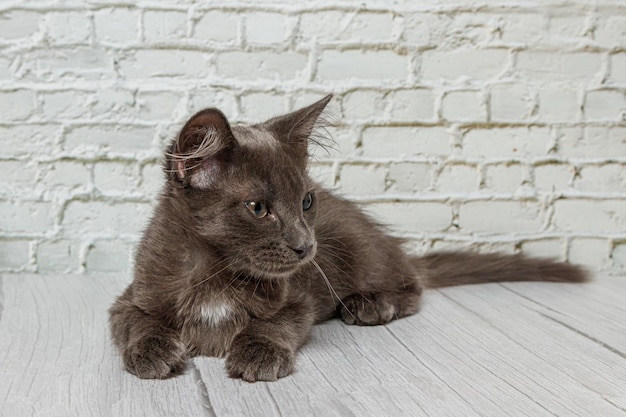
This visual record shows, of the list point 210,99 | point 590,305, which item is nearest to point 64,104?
point 210,99

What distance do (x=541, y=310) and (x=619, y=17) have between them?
1.15 metres

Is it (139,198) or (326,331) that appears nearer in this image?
(326,331)

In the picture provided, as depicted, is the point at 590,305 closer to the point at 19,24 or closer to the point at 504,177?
the point at 504,177

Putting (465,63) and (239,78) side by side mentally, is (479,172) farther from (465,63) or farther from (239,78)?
(239,78)

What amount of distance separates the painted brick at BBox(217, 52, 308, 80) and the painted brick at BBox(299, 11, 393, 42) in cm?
9

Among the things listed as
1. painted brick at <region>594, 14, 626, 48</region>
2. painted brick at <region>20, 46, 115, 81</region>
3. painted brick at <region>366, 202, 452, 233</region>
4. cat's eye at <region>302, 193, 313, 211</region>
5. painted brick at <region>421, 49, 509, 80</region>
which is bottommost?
painted brick at <region>366, 202, 452, 233</region>

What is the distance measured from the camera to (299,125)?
68.4 inches

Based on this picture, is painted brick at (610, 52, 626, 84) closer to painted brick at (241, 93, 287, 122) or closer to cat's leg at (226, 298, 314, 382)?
painted brick at (241, 93, 287, 122)

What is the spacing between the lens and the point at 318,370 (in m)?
1.58

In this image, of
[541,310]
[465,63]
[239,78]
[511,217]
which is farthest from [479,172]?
[239,78]

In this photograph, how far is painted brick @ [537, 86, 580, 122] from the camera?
259 cm

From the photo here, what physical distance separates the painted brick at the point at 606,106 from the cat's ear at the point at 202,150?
1.57m

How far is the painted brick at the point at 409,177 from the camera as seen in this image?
101 inches

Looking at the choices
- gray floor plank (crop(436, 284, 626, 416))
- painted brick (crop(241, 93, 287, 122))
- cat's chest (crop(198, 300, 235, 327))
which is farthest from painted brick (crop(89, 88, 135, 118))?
gray floor plank (crop(436, 284, 626, 416))
